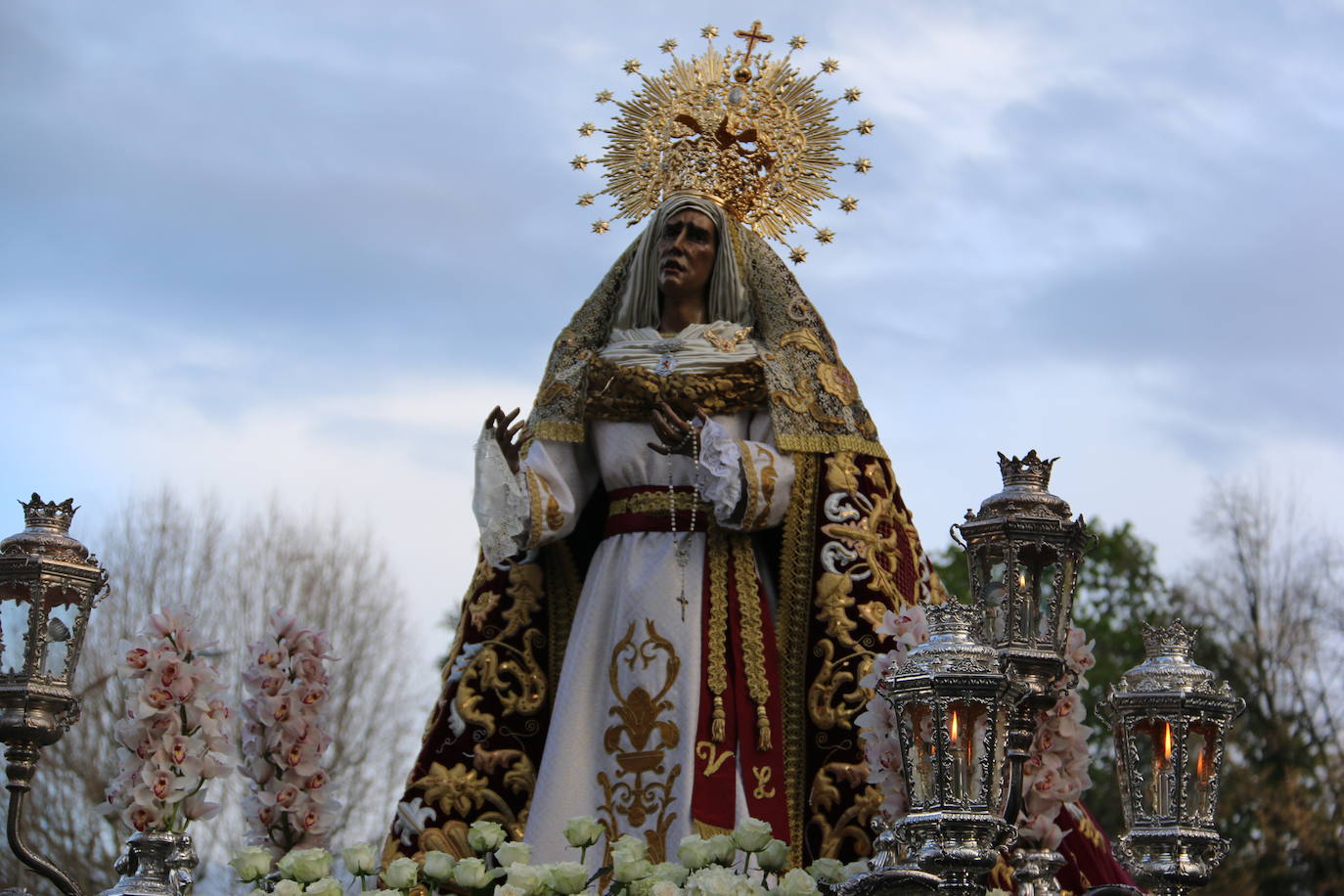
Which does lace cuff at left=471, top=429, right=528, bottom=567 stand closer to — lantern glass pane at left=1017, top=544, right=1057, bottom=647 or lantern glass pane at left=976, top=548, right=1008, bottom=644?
lantern glass pane at left=976, top=548, right=1008, bottom=644

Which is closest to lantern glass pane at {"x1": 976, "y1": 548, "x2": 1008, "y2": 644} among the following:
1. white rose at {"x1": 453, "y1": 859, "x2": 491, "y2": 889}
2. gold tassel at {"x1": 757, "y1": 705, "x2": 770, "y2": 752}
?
white rose at {"x1": 453, "y1": 859, "x2": 491, "y2": 889}

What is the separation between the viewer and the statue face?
744cm

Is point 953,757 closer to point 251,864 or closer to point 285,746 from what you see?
point 251,864

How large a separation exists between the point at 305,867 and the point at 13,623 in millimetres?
1704

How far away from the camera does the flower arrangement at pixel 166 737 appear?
5395 mm

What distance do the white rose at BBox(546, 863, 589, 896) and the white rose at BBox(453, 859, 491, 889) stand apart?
21 cm

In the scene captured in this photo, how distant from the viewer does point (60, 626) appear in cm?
585

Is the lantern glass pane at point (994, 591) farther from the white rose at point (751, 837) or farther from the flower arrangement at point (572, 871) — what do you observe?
the white rose at point (751, 837)

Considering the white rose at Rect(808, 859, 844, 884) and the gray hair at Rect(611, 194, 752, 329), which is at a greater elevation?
the gray hair at Rect(611, 194, 752, 329)

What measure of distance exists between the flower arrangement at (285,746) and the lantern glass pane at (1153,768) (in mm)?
2279

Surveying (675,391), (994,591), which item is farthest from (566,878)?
(675,391)

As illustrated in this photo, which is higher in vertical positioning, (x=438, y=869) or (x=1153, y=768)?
(x=1153, y=768)

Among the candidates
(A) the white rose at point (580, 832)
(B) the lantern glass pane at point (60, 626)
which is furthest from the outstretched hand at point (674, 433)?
(A) the white rose at point (580, 832)

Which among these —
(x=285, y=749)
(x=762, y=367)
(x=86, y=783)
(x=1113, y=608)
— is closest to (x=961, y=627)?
(x=285, y=749)
